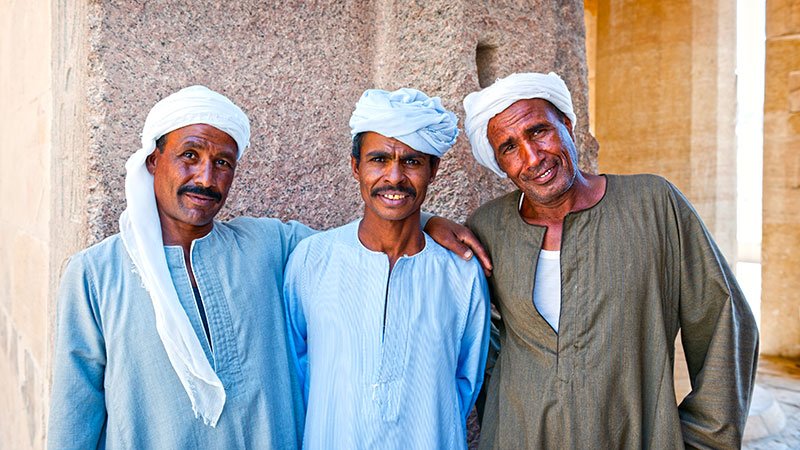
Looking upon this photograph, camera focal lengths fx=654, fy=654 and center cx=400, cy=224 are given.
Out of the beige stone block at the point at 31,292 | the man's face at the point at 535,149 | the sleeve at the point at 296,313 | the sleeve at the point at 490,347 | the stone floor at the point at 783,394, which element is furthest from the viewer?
the stone floor at the point at 783,394

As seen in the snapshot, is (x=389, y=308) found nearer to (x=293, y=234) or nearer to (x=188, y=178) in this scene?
(x=293, y=234)

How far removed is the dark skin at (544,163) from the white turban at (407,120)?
156 mm

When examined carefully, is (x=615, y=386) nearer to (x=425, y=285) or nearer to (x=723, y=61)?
(x=425, y=285)

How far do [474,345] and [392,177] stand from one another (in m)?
0.55

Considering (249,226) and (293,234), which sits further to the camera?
(293,234)

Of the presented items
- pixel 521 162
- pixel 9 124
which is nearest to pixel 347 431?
pixel 521 162

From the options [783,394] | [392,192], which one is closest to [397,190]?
[392,192]

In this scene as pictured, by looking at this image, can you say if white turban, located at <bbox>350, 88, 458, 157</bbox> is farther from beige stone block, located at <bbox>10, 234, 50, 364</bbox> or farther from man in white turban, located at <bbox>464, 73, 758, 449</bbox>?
beige stone block, located at <bbox>10, 234, 50, 364</bbox>

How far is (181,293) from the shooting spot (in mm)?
1616

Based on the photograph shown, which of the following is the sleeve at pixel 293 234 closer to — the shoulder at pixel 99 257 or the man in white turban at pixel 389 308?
the man in white turban at pixel 389 308

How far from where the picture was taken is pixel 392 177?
176 cm

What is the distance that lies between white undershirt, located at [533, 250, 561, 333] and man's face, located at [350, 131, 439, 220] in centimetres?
38

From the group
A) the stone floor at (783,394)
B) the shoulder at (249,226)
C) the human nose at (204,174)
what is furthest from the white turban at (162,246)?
the stone floor at (783,394)

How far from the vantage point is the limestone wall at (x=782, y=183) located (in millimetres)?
7199
